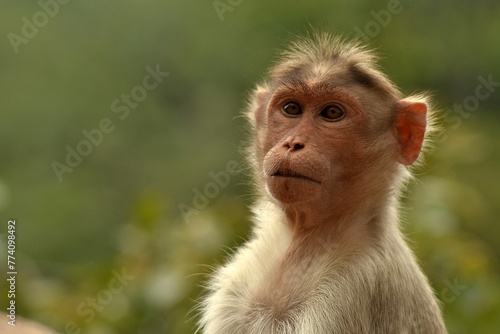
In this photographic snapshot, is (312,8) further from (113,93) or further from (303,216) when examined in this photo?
(303,216)

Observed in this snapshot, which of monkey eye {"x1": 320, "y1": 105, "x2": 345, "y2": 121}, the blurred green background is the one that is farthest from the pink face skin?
the blurred green background

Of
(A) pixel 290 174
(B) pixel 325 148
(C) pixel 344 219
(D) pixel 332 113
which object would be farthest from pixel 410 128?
(A) pixel 290 174

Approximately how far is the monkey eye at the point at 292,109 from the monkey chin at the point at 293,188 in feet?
2.18

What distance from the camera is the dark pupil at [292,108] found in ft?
22.2

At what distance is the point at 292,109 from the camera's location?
22.2 feet

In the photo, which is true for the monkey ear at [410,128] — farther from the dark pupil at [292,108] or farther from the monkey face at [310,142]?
the dark pupil at [292,108]

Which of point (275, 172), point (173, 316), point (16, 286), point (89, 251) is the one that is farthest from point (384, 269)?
point (89, 251)

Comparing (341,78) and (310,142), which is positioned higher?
(341,78)

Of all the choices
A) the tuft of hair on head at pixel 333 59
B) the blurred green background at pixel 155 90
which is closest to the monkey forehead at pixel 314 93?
the tuft of hair on head at pixel 333 59

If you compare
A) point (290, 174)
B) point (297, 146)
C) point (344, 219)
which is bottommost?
point (344, 219)

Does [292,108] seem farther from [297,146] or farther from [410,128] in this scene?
[410,128]

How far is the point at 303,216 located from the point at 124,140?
1224 centimetres

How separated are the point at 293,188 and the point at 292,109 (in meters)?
0.77

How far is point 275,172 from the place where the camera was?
628 cm
